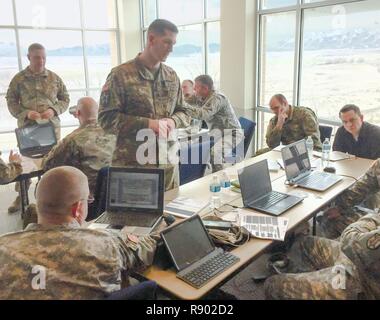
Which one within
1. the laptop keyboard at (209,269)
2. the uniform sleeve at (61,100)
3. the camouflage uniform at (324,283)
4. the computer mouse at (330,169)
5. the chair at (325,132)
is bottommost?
the camouflage uniform at (324,283)

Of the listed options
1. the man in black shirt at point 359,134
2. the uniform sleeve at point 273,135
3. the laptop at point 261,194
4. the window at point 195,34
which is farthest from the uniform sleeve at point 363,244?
the window at point 195,34

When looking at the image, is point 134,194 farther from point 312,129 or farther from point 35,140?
point 312,129

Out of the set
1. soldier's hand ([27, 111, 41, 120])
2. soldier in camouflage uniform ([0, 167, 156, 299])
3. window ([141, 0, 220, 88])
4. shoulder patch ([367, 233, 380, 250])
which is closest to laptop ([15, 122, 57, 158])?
soldier's hand ([27, 111, 41, 120])

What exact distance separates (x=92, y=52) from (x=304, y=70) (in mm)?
4430

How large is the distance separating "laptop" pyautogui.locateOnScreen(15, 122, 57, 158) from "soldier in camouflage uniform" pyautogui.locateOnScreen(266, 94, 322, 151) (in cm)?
234

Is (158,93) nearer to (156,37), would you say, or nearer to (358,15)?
(156,37)

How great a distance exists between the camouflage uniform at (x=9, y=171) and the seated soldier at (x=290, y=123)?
252 centimetres

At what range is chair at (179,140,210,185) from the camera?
311 cm

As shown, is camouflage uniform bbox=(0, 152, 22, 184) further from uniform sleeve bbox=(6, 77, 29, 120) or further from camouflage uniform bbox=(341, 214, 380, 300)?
camouflage uniform bbox=(341, 214, 380, 300)

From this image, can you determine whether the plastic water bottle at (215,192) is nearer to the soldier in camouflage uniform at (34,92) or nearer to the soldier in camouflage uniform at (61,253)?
the soldier in camouflage uniform at (61,253)

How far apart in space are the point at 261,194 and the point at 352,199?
708 mm

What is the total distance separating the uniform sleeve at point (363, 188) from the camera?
2.38m

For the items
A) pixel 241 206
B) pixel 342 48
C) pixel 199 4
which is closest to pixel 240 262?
pixel 241 206

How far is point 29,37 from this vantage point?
6.48m
